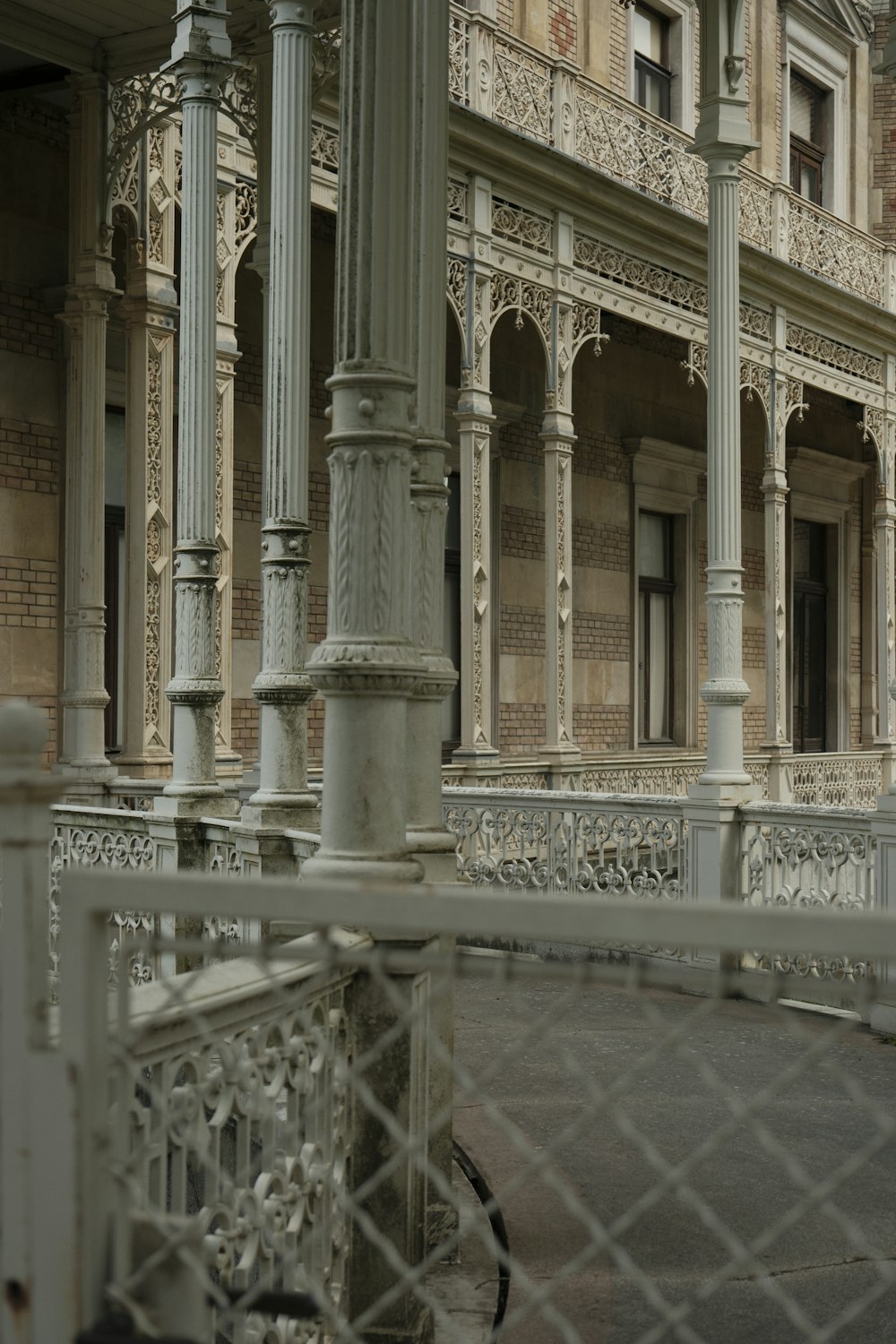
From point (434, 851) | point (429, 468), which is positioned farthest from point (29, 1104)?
point (429, 468)

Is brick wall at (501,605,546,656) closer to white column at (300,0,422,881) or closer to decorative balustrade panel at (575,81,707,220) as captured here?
decorative balustrade panel at (575,81,707,220)

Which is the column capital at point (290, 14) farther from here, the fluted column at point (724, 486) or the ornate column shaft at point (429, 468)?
the fluted column at point (724, 486)

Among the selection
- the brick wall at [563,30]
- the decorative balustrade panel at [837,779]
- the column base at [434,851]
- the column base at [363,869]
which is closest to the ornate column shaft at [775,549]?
the decorative balustrade panel at [837,779]

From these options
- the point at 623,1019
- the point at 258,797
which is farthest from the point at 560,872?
the point at 258,797

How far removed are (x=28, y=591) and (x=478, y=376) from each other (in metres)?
A: 3.83

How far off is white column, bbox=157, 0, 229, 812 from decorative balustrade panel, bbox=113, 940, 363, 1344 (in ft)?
12.1

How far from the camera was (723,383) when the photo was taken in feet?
28.9

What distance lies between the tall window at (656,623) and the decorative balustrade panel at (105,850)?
10.7 metres

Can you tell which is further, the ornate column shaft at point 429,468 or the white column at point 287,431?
the white column at point 287,431

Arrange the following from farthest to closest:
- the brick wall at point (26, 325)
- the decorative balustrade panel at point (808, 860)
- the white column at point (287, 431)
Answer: the brick wall at point (26, 325) < the decorative balustrade panel at point (808, 860) < the white column at point (287, 431)

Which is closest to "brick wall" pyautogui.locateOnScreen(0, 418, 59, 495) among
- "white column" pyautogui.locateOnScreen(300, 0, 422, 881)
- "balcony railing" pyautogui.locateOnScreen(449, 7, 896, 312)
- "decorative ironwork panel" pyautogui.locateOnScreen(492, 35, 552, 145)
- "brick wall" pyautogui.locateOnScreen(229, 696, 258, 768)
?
"brick wall" pyautogui.locateOnScreen(229, 696, 258, 768)

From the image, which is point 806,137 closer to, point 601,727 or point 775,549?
point 775,549

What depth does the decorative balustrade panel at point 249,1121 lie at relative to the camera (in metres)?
2.10

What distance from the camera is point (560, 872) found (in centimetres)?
1034
